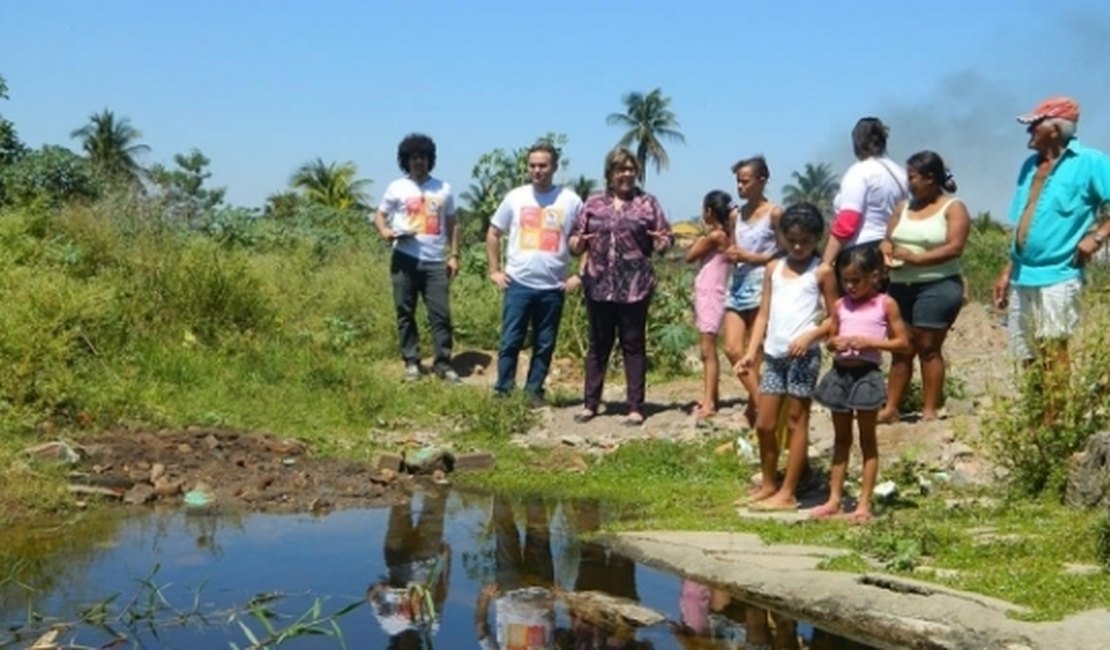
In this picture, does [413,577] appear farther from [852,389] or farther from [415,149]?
[415,149]

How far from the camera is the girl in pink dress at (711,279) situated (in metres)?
9.15

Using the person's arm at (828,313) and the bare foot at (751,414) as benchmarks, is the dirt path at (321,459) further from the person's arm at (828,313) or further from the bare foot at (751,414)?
the person's arm at (828,313)

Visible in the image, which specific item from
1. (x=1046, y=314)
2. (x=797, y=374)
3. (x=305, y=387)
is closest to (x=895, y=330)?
(x=797, y=374)

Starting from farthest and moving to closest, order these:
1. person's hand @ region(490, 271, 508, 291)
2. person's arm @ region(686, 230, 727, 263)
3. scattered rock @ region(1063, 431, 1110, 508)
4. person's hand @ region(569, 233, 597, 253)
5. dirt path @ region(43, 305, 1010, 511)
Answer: person's hand @ region(490, 271, 508, 291)
person's hand @ region(569, 233, 597, 253)
person's arm @ region(686, 230, 727, 263)
dirt path @ region(43, 305, 1010, 511)
scattered rock @ region(1063, 431, 1110, 508)

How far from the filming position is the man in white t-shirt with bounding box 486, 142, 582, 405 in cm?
1013

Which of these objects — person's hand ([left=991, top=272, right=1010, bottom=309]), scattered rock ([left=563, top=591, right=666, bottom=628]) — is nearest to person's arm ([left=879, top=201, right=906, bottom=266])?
person's hand ([left=991, top=272, right=1010, bottom=309])

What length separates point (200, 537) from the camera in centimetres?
672

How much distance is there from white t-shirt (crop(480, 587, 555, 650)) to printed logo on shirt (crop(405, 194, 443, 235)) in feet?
19.3

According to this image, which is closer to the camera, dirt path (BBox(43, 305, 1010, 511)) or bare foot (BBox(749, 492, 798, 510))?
bare foot (BBox(749, 492, 798, 510))

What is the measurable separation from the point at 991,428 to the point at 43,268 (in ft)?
24.5

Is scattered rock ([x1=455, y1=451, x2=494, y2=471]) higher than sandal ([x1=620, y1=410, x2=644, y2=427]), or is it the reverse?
sandal ([x1=620, y1=410, x2=644, y2=427])

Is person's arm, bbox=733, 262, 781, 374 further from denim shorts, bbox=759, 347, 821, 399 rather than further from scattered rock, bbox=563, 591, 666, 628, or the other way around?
scattered rock, bbox=563, 591, 666, 628

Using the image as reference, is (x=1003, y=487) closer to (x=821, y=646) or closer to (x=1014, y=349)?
(x=1014, y=349)

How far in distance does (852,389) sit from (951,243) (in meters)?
1.67
